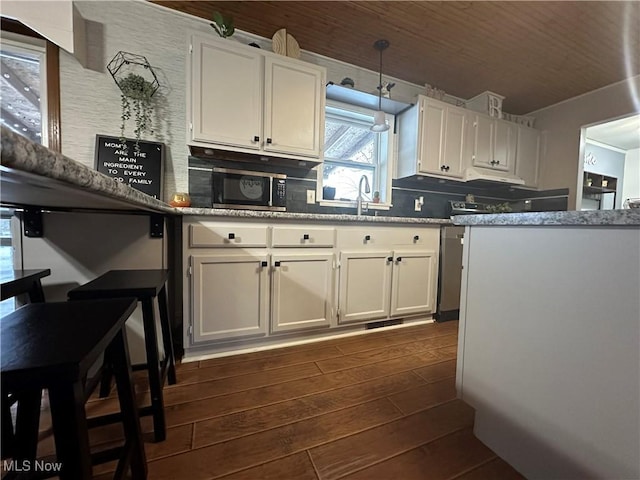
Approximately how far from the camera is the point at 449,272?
94.8 inches

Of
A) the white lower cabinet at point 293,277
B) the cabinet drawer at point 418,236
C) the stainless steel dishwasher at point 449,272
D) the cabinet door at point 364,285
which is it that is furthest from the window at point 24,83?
the stainless steel dishwasher at point 449,272

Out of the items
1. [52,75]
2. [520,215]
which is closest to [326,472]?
[520,215]

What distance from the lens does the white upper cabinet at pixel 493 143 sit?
2934 millimetres

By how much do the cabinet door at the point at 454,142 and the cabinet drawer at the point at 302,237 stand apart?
1.70 metres

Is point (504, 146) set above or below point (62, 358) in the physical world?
above

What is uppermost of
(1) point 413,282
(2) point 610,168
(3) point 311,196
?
(2) point 610,168

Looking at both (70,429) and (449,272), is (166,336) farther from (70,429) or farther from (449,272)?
(449,272)

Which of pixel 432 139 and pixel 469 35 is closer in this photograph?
pixel 469 35

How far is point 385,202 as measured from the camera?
2.85 meters

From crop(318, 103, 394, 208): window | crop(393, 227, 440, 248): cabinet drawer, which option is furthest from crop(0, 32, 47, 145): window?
crop(393, 227, 440, 248): cabinet drawer

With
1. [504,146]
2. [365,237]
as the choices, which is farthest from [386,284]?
[504,146]

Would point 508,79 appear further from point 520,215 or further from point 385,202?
point 520,215

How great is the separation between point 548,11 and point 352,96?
5.00ft

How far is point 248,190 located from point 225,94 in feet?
2.30
